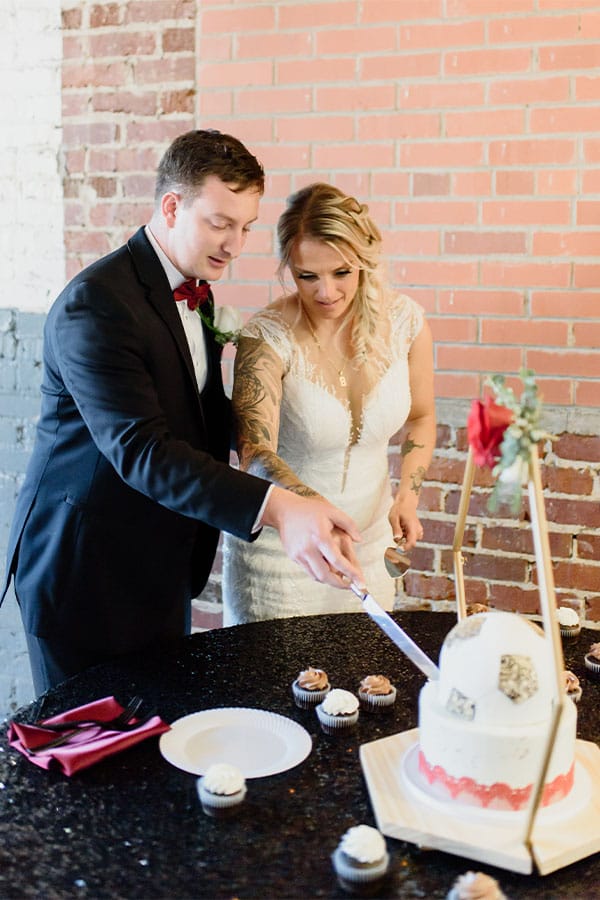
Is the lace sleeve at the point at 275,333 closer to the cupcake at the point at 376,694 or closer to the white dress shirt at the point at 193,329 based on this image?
the white dress shirt at the point at 193,329

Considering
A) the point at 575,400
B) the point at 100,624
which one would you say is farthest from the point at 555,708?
the point at 575,400

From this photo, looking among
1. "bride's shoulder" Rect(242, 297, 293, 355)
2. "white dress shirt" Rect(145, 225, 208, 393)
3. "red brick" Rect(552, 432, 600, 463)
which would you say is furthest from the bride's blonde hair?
"red brick" Rect(552, 432, 600, 463)

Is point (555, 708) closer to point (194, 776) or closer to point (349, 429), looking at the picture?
point (194, 776)

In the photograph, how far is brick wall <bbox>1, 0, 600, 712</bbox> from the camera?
288 cm

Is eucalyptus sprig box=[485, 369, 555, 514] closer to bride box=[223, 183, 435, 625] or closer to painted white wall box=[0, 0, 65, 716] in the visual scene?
bride box=[223, 183, 435, 625]

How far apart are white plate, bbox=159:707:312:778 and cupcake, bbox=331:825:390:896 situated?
0.89ft

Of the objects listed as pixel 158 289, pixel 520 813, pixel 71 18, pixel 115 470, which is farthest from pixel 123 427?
pixel 71 18

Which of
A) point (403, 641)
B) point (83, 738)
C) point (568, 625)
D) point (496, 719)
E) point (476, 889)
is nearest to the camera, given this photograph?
point (476, 889)

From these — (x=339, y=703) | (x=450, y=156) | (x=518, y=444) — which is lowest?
(x=339, y=703)

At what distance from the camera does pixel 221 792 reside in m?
1.41

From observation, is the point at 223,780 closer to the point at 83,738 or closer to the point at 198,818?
the point at 198,818

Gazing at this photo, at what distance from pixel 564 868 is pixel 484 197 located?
2.10 m

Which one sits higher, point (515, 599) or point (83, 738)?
point (83, 738)

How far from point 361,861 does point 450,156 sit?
88.3 inches
